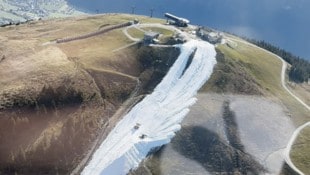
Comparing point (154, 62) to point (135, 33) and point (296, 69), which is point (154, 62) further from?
point (296, 69)

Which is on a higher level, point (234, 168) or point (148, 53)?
point (148, 53)

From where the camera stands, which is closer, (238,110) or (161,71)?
(238,110)

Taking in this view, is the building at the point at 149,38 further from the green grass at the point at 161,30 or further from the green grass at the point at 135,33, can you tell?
the green grass at the point at 161,30

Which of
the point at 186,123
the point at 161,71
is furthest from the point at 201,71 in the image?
the point at 186,123

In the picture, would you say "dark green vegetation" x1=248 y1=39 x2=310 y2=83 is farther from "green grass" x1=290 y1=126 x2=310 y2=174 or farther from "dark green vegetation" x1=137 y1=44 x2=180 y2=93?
"dark green vegetation" x1=137 y1=44 x2=180 y2=93

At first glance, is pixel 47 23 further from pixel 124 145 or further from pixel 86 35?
pixel 124 145

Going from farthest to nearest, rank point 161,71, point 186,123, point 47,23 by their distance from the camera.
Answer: point 47,23 → point 161,71 → point 186,123

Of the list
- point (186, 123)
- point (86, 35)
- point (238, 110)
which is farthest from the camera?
point (86, 35)

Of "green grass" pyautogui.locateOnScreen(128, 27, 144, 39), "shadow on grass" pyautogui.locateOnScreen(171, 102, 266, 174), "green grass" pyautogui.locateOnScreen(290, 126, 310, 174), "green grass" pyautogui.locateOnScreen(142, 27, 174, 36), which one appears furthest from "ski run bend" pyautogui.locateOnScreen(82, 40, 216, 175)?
"green grass" pyautogui.locateOnScreen(290, 126, 310, 174)
